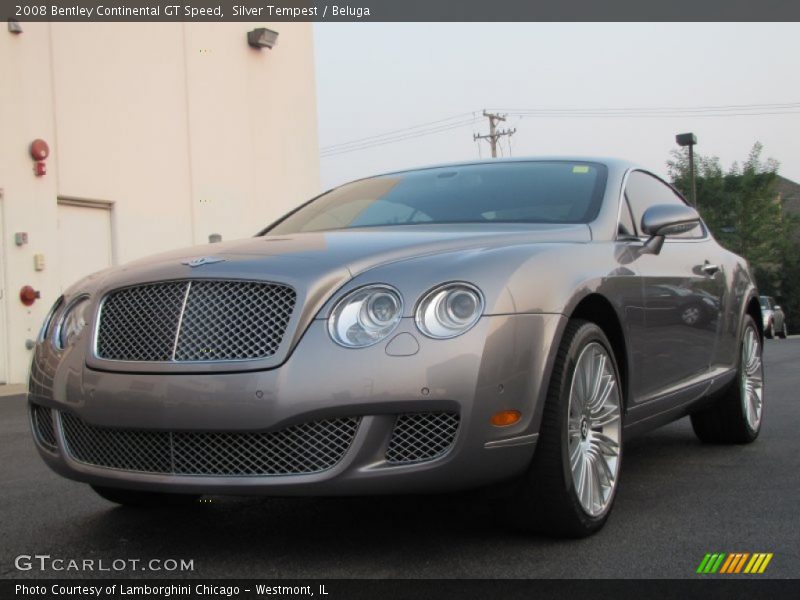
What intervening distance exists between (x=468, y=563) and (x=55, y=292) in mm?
10751

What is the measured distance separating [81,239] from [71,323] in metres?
10.6

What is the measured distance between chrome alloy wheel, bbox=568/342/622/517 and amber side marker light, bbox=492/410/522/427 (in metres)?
0.34

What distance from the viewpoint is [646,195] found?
15.9ft

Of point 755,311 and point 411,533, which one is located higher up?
point 755,311

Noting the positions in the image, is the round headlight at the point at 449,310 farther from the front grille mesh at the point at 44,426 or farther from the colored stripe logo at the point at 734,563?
the front grille mesh at the point at 44,426

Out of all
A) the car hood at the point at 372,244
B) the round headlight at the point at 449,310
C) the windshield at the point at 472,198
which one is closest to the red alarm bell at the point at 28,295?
the windshield at the point at 472,198

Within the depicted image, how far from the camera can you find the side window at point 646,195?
180 inches

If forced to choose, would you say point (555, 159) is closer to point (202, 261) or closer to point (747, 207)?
point (202, 261)

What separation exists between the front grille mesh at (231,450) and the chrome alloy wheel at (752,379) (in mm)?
3234

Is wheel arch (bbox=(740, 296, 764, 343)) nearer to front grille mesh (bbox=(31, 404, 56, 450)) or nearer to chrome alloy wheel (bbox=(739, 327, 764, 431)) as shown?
chrome alloy wheel (bbox=(739, 327, 764, 431))

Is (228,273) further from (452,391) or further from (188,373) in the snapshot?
(452,391)

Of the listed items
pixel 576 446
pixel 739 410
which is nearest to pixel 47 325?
pixel 576 446

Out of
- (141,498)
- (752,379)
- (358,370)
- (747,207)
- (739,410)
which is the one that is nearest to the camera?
(358,370)
